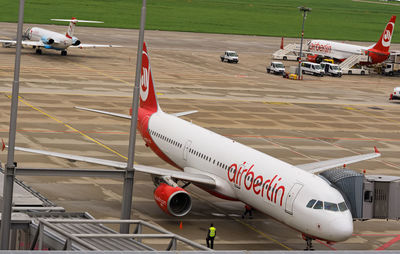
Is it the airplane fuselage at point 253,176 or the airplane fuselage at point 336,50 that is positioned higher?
the airplane fuselage at point 336,50

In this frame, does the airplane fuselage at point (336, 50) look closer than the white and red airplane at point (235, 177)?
No

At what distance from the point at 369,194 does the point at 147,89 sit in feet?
60.0

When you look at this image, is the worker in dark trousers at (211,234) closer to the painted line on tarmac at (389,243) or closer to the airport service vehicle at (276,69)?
the painted line on tarmac at (389,243)

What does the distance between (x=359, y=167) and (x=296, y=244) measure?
18790 mm

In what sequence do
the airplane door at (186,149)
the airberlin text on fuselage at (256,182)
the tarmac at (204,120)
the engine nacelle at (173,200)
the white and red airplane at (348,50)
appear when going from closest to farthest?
1. the airberlin text on fuselage at (256,182)
2. the engine nacelle at (173,200)
3. the tarmac at (204,120)
4. the airplane door at (186,149)
5. the white and red airplane at (348,50)

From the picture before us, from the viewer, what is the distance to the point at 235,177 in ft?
130

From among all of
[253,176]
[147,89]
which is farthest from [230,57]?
[253,176]

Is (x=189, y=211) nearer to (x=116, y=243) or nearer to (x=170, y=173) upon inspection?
(x=170, y=173)

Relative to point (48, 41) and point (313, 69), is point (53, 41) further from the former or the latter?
point (313, 69)

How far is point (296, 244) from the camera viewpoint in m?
38.2

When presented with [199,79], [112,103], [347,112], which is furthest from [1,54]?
[347,112]

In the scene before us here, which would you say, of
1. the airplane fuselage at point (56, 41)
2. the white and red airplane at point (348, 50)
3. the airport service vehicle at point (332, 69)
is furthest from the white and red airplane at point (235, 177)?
the white and red airplane at point (348, 50)

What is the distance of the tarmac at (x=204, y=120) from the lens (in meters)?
41.3

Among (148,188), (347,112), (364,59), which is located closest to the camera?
(148,188)
